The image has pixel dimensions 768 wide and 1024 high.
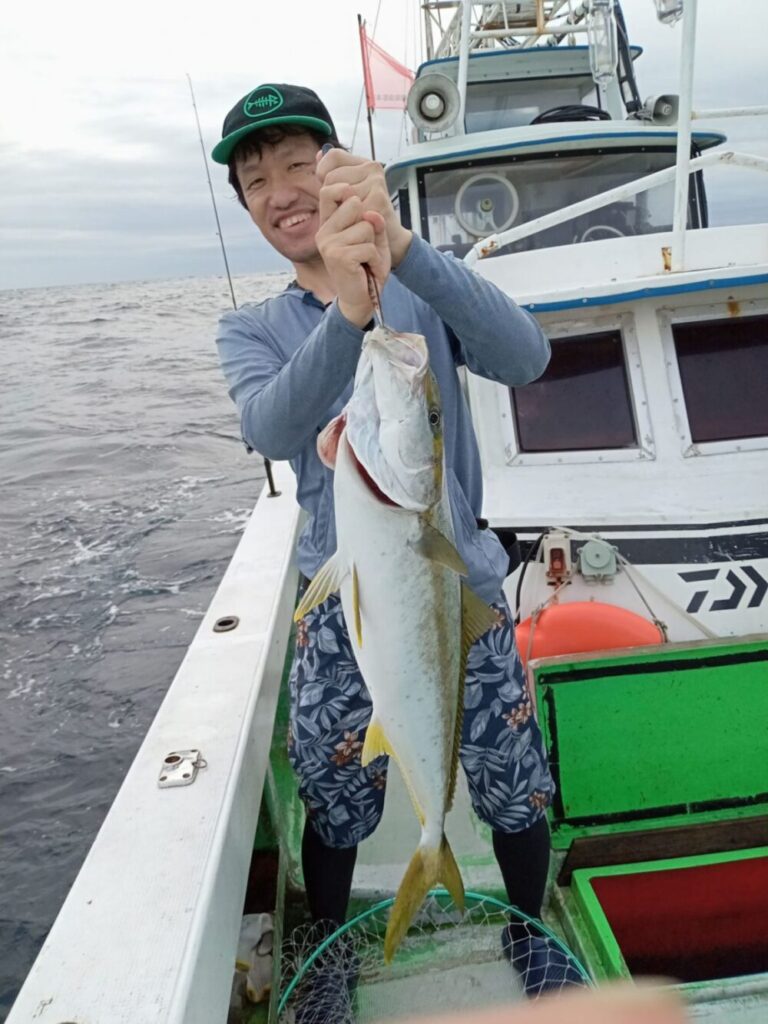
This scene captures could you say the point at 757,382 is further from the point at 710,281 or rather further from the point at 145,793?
the point at 145,793

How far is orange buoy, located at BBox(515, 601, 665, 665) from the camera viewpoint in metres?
3.48

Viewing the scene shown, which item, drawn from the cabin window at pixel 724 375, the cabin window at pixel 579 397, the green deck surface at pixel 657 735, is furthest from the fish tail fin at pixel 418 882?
the cabin window at pixel 724 375

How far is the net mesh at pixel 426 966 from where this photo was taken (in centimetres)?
237

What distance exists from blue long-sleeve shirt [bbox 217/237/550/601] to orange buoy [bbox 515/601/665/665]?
134 centimetres

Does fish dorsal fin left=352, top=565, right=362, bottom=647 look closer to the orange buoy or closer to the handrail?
the orange buoy

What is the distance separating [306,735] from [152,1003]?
837 mm

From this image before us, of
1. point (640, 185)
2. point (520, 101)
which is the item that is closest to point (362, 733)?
point (640, 185)

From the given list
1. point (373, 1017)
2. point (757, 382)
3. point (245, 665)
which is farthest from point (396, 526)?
point (757, 382)

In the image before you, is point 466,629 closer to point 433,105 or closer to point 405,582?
point 405,582

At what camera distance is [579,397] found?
4.79m

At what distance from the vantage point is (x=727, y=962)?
2.99 m

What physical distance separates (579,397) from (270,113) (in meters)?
3.16

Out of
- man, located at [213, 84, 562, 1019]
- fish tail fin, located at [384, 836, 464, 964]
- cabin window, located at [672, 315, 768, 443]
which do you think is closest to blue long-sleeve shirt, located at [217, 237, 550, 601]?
man, located at [213, 84, 562, 1019]

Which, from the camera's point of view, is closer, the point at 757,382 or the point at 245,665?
the point at 245,665
